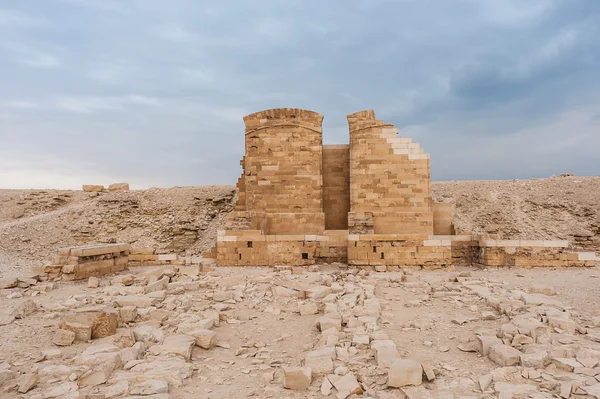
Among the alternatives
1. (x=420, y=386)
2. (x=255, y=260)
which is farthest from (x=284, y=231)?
(x=420, y=386)

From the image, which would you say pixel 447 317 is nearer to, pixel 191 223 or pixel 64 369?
pixel 64 369

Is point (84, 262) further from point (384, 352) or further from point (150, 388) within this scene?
point (384, 352)

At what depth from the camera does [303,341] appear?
5.39 metres

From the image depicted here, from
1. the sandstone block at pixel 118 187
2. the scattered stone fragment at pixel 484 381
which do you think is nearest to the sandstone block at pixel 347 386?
the scattered stone fragment at pixel 484 381

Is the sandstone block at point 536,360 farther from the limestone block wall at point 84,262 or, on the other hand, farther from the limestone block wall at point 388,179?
the limestone block wall at point 84,262

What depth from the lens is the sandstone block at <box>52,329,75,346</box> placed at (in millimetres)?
5064

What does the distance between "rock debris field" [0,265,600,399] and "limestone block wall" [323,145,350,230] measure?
19.4ft

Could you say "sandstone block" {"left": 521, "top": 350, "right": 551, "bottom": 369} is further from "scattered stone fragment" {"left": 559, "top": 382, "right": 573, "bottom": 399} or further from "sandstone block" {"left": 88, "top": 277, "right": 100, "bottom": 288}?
"sandstone block" {"left": 88, "top": 277, "right": 100, "bottom": 288}

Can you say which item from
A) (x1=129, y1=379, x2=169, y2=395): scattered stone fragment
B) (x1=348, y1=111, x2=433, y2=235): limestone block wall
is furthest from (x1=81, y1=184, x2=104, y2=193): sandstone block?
(x1=129, y1=379, x2=169, y2=395): scattered stone fragment

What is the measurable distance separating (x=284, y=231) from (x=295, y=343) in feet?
26.4

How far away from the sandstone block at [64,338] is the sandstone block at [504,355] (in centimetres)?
532

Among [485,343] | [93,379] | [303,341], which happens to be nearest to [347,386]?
[303,341]

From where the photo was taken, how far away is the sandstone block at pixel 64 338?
16.6 feet

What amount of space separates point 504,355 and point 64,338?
5.46 meters
